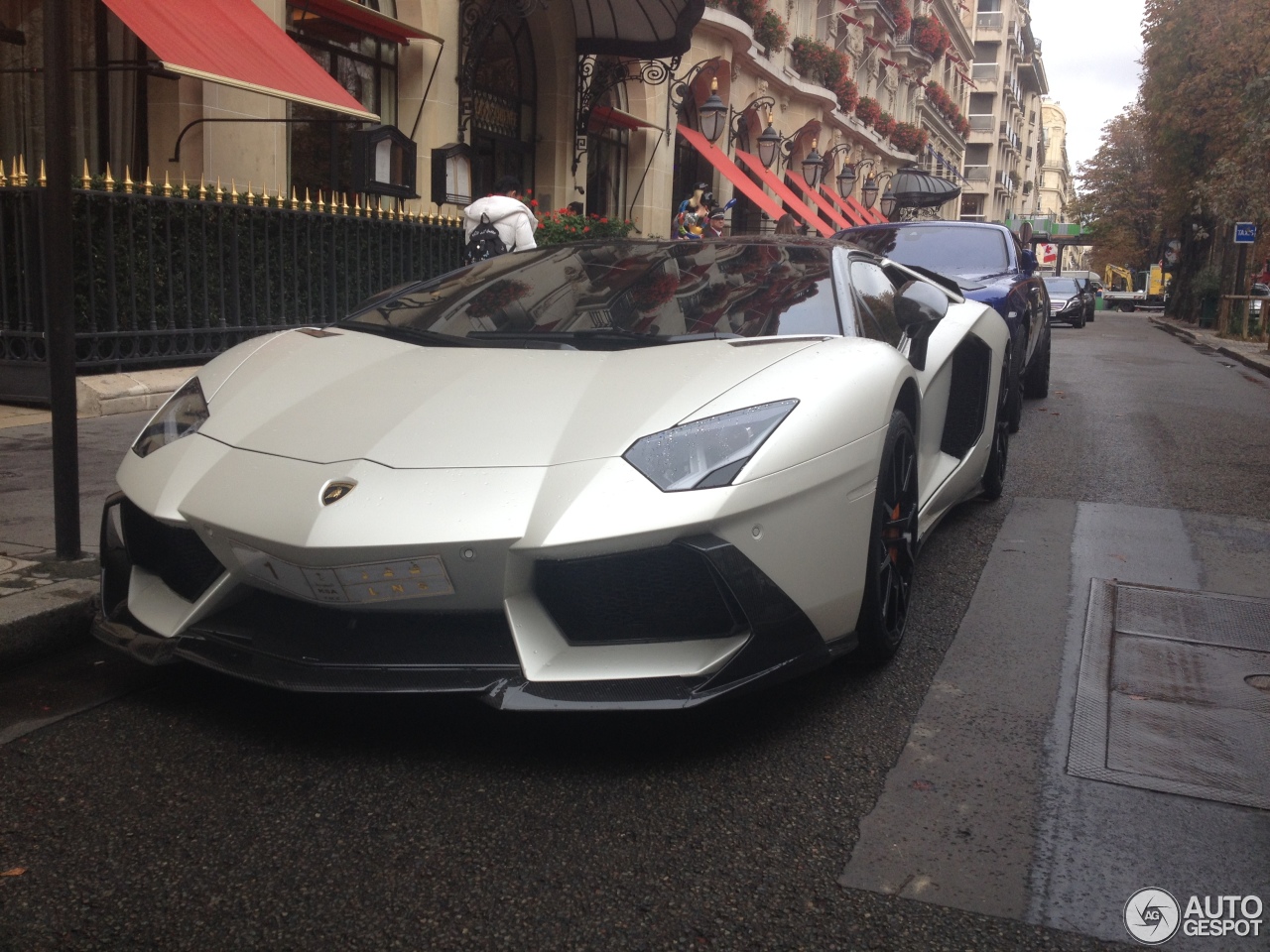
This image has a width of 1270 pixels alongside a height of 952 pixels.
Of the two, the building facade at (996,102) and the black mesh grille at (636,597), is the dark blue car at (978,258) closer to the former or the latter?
the black mesh grille at (636,597)

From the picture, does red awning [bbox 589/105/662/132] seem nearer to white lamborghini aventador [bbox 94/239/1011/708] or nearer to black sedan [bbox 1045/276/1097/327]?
white lamborghini aventador [bbox 94/239/1011/708]

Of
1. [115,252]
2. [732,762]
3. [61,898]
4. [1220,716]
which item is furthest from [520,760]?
[115,252]

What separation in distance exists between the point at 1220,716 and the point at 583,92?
14.9m

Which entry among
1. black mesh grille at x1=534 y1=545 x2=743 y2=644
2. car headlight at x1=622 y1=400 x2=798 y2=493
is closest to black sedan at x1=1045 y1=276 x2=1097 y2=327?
car headlight at x1=622 y1=400 x2=798 y2=493

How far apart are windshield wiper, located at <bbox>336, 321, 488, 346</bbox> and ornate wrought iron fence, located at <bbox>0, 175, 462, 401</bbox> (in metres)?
3.81

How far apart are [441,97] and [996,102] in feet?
244

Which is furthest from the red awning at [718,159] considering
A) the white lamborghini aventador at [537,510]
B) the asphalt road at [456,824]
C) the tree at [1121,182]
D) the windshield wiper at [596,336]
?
the tree at [1121,182]

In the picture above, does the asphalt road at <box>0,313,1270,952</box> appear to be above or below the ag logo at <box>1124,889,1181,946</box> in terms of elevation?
below

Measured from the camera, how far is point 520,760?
8.91 feet

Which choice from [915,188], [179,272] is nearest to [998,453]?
[179,272]

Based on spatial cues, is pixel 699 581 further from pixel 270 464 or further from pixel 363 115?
pixel 363 115

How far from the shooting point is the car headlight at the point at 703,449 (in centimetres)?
262

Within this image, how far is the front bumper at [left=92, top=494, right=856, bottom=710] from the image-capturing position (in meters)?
2.54

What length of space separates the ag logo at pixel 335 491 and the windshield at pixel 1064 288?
105ft
